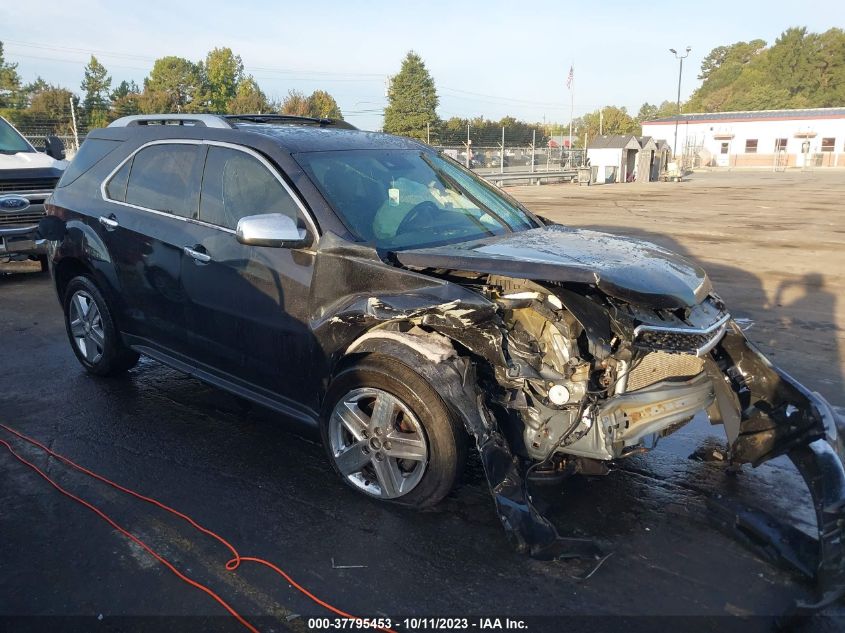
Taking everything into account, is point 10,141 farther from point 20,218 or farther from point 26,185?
point 20,218

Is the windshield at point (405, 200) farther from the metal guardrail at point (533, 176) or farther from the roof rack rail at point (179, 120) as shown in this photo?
the metal guardrail at point (533, 176)

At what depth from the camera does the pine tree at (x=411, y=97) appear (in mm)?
67875

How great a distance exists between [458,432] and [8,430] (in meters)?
3.26

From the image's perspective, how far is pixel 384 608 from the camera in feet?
9.23

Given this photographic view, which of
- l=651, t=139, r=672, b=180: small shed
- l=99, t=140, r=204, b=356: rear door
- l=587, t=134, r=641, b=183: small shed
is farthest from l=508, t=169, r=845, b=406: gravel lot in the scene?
l=651, t=139, r=672, b=180: small shed

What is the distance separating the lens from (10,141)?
10.5m

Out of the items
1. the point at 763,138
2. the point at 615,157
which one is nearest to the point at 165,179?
the point at 615,157

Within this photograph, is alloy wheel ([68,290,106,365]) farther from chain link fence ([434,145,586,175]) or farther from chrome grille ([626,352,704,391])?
chain link fence ([434,145,586,175])

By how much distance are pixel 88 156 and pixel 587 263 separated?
419 cm

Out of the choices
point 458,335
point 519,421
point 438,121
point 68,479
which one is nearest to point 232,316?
point 68,479

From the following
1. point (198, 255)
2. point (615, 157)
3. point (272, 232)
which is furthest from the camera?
point (615, 157)

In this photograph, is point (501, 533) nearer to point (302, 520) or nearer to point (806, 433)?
point (302, 520)

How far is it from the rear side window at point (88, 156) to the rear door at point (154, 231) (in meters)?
0.32

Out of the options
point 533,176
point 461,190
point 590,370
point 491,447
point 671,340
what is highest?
point 461,190
